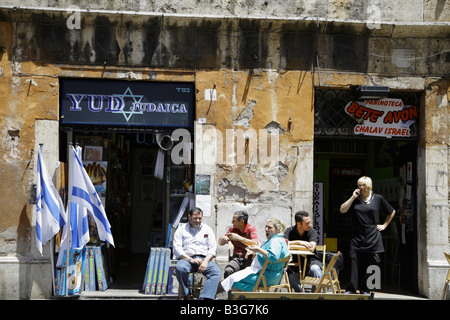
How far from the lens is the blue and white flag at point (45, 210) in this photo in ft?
27.3

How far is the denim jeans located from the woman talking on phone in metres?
2.00

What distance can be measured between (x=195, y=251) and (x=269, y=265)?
4.27 ft

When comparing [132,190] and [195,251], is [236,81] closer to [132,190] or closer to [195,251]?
[195,251]

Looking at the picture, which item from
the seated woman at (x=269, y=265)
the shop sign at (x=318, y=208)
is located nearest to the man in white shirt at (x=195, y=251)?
the seated woman at (x=269, y=265)

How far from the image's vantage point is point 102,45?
9086 mm

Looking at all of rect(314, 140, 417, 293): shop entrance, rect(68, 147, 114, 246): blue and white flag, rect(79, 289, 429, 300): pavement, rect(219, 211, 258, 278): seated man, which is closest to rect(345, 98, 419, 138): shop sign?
rect(314, 140, 417, 293): shop entrance

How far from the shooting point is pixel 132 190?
46.2ft

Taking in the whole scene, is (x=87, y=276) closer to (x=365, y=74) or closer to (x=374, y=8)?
(x=365, y=74)

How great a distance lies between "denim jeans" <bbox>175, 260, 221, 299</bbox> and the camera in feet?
25.4

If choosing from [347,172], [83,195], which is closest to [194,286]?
[83,195]

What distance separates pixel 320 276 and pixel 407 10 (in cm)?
453

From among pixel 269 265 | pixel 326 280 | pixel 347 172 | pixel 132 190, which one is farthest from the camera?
pixel 132 190

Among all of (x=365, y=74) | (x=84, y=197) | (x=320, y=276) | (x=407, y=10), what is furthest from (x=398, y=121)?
(x=84, y=197)

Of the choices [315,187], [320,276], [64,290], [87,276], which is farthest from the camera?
[315,187]
